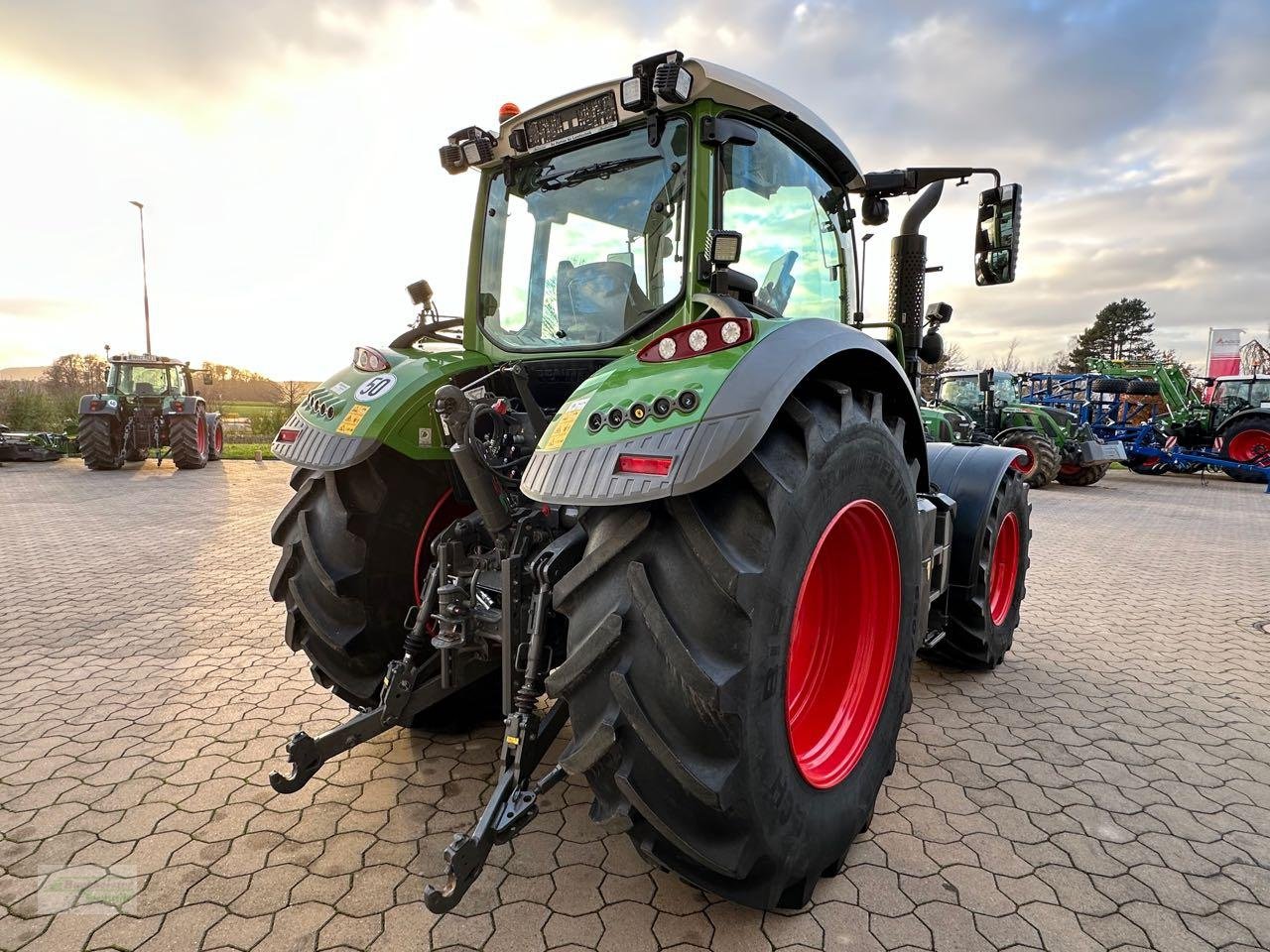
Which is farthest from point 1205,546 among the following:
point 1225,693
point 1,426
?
point 1,426

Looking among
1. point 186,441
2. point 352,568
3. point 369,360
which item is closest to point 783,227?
point 369,360

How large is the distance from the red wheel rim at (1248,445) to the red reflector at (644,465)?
1785 centimetres

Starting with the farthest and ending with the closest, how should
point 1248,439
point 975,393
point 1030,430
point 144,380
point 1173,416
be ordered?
1. point 1173,416
2. point 144,380
3. point 975,393
4. point 1248,439
5. point 1030,430

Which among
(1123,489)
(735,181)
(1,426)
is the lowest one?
Result: (1123,489)

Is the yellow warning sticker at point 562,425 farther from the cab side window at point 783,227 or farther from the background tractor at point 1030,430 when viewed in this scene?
the background tractor at point 1030,430

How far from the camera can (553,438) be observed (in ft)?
5.89

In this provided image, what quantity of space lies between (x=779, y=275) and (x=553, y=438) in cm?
134

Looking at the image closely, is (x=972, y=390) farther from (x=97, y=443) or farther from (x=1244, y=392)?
(x=97, y=443)

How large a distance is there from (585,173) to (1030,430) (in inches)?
501

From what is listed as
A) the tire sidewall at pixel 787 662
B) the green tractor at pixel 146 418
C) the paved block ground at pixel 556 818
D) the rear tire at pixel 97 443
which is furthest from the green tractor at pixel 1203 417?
the rear tire at pixel 97 443

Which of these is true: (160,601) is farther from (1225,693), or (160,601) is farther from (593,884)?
(1225,693)

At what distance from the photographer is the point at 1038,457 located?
12.6 m

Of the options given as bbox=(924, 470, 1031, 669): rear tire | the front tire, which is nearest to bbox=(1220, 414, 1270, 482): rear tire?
bbox=(924, 470, 1031, 669): rear tire

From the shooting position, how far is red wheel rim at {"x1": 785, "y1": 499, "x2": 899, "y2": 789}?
2.21 m
